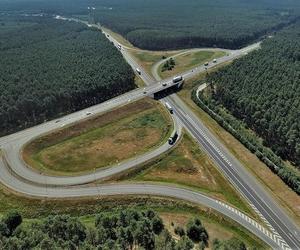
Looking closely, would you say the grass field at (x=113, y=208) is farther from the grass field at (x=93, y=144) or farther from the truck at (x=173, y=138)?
the truck at (x=173, y=138)

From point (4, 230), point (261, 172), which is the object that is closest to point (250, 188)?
point (261, 172)

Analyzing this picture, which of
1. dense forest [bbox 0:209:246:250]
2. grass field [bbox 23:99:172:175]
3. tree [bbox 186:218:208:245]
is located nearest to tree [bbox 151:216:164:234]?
dense forest [bbox 0:209:246:250]

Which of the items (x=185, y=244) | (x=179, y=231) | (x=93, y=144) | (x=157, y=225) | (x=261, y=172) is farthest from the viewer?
(x=93, y=144)

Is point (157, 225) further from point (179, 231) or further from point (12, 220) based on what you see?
point (12, 220)

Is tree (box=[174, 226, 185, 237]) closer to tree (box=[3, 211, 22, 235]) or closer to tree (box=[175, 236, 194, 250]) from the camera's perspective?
tree (box=[175, 236, 194, 250])

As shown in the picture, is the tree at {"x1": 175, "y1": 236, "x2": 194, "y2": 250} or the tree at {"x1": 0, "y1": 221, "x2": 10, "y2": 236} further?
the tree at {"x1": 0, "y1": 221, "x2": 10, "y2": 236}

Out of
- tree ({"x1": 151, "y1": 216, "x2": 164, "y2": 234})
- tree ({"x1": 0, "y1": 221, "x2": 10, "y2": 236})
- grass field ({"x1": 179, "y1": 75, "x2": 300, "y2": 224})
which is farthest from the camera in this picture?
grass field ({"x1": 179, "y1": 75, "x2": 300, "y2": 224})

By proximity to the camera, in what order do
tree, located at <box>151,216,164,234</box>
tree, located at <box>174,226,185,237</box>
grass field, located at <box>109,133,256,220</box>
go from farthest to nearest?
1. grass field, located at <box>109,133,256,220</box>
2. tree, located at <box>174,226,185,237</box>
3. tree, located at <box>151,216,164,234</box>

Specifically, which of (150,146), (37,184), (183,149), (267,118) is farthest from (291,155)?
(37,184)
